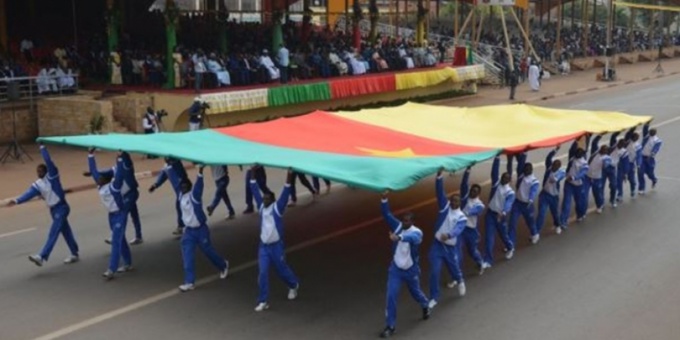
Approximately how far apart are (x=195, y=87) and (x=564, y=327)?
16999 millimetres

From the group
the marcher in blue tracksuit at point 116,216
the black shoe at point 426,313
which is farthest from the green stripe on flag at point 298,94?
the black shoe at point 426,313

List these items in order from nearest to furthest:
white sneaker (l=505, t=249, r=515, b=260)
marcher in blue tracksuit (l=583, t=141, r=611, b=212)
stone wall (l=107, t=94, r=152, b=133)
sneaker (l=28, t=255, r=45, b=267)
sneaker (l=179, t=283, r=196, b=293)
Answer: sneaker (l=179, t=283, r=196, b=293), sneaker (l=28, t=255, r=45, b=267), white sneaker (l=505, t=249, r=515, b=260), marcher in blue tracksuit (l=583, t=141, r=611, b=212), stone wall (l=107, t=94, r=152, b=133)

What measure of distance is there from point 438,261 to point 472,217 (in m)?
1.16

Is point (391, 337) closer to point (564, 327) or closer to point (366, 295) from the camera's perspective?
point (366, 295)

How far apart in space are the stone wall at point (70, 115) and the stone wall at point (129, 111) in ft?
1.90

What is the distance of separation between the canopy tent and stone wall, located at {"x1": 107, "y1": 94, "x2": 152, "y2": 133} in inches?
358

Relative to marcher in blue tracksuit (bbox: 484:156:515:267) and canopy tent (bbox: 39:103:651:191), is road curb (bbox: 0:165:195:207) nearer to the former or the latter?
canopy tent (bbox: 39:103:651:191)

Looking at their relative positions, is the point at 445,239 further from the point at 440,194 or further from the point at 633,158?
the point at 633,158

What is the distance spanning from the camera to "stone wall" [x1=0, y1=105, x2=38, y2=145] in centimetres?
2225

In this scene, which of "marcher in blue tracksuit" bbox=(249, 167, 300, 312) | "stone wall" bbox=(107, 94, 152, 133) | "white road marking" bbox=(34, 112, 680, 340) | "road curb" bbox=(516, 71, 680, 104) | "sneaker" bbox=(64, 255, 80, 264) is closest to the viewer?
"white road marking" bbox=(34, 112, 680, 340)

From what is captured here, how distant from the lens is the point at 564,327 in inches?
375

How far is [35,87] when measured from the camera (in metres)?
24.0

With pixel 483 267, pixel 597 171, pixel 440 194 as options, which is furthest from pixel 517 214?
pixel 597 171

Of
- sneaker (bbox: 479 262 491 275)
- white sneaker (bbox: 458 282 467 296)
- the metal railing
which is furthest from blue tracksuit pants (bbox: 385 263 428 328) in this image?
the metal railing
